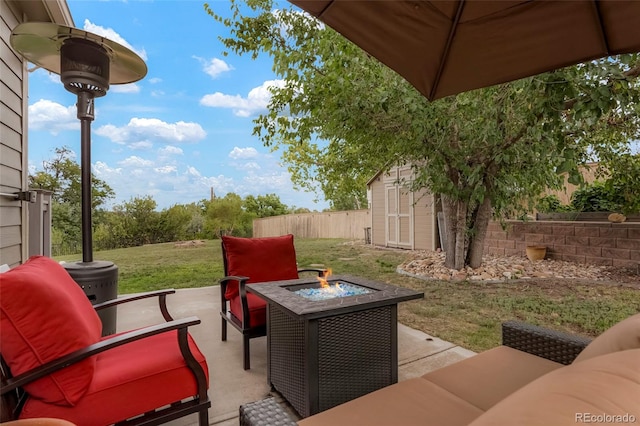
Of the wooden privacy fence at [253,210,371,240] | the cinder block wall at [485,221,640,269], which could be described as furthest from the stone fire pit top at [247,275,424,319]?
the wooden privacy fence at [253,210,371,240]

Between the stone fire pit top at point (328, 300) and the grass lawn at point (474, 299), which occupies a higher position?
the stone fire pit top at point (328, 300)

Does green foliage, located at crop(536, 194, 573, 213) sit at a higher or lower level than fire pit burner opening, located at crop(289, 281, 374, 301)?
higher

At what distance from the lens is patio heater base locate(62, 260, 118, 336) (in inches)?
96.0

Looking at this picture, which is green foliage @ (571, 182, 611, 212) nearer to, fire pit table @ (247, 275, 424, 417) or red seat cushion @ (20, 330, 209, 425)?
fire pit table @ (247, 275, 424, 417)

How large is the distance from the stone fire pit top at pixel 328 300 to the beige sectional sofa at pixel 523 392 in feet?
1.80

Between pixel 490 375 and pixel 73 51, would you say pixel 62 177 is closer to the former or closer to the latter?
pixel 73 51

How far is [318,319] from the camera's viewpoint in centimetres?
185

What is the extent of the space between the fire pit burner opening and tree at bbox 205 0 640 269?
2335 mm

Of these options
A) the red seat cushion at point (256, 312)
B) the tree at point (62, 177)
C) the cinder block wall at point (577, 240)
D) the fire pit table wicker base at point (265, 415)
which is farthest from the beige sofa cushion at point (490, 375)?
the tree at point (62, 177)

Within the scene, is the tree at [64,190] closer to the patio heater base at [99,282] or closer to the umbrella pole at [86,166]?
the umbrella pole at [86,166]

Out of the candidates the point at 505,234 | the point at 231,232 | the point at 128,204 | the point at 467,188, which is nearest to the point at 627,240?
the point at 505,234

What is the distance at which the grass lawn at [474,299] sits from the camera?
10.8 ft

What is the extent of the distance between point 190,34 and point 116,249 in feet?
19.1

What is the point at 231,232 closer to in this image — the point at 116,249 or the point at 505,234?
the point at 116,249
